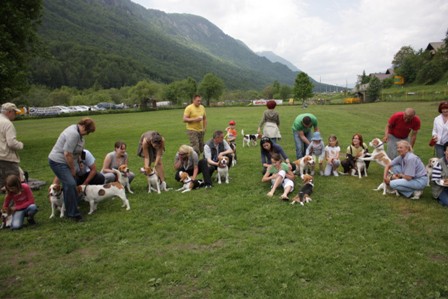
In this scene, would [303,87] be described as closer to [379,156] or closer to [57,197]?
[379,156]

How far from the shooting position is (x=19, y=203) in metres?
6.14

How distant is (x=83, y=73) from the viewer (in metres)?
137

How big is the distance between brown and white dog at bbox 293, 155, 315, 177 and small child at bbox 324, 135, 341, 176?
66cm

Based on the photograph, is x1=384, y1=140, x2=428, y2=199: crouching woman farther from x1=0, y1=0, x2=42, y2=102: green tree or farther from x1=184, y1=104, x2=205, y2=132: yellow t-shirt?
x1=0, y1=0, x2=42, y2=102: green tree

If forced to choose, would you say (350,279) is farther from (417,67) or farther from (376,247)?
(417,67)

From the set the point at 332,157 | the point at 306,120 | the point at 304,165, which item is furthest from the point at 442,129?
the point at 304,165

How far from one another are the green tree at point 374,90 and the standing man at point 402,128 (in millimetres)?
65050

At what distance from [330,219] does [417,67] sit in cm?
8414

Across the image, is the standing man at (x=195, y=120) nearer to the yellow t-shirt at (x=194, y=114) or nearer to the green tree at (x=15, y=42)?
the yellow t-shirt at (x=194, y=114)

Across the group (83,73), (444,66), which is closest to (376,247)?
(444,66)

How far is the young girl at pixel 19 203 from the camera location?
19.6 feet

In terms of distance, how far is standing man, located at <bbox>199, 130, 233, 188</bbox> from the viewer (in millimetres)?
8500

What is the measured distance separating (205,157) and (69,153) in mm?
3852

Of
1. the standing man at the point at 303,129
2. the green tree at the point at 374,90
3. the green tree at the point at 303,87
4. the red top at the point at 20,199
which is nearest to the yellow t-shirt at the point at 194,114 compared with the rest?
the standing man at the point at 303,129
